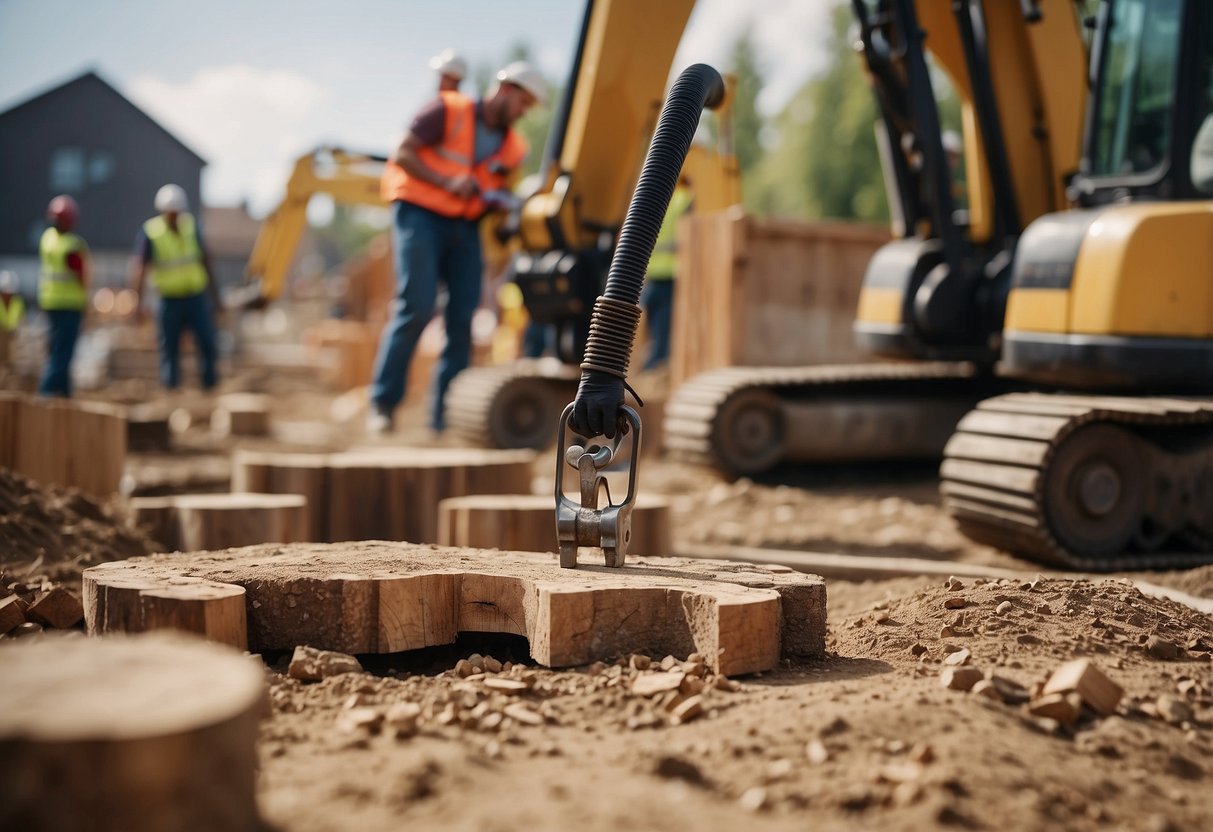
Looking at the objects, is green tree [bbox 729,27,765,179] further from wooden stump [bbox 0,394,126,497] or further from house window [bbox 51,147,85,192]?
wooden stump [bbox 0,394,126,497]

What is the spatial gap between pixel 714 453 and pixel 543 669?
481 cm

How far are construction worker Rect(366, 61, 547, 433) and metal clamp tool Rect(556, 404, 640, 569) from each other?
4356mm

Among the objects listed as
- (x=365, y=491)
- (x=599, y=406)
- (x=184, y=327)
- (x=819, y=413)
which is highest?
(x=184, y=327)

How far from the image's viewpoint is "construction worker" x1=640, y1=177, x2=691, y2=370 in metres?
11.9

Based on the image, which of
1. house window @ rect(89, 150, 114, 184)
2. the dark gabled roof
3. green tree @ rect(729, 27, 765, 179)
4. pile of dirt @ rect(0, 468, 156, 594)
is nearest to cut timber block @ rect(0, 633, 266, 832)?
pile of dirt @ rect(0, 468, 156, 594)

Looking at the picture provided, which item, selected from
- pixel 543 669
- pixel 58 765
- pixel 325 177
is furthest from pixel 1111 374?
pixel 325 177

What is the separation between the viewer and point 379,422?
762 cm

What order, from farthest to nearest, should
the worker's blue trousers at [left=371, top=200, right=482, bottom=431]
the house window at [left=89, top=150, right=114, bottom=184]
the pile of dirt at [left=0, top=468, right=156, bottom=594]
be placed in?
the house window at [left=89, top=150, right=114, bottom=184], the worker's blue trousers at [left=371, top=200, right=482, bottom=431], the pile of dirt at [left=0, top=468, right=156, bottom=594]

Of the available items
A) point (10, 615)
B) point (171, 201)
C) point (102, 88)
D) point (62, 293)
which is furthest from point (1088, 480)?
point (102, 88)

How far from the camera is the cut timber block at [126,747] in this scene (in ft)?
4.87

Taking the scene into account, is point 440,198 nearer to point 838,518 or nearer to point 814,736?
point 838,518

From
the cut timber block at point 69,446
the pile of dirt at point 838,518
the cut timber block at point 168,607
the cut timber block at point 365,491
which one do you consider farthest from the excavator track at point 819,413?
the cut timber block at point 168,607

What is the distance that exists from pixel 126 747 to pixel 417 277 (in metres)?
6.22

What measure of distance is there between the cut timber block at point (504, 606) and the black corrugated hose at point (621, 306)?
41 centimetres
